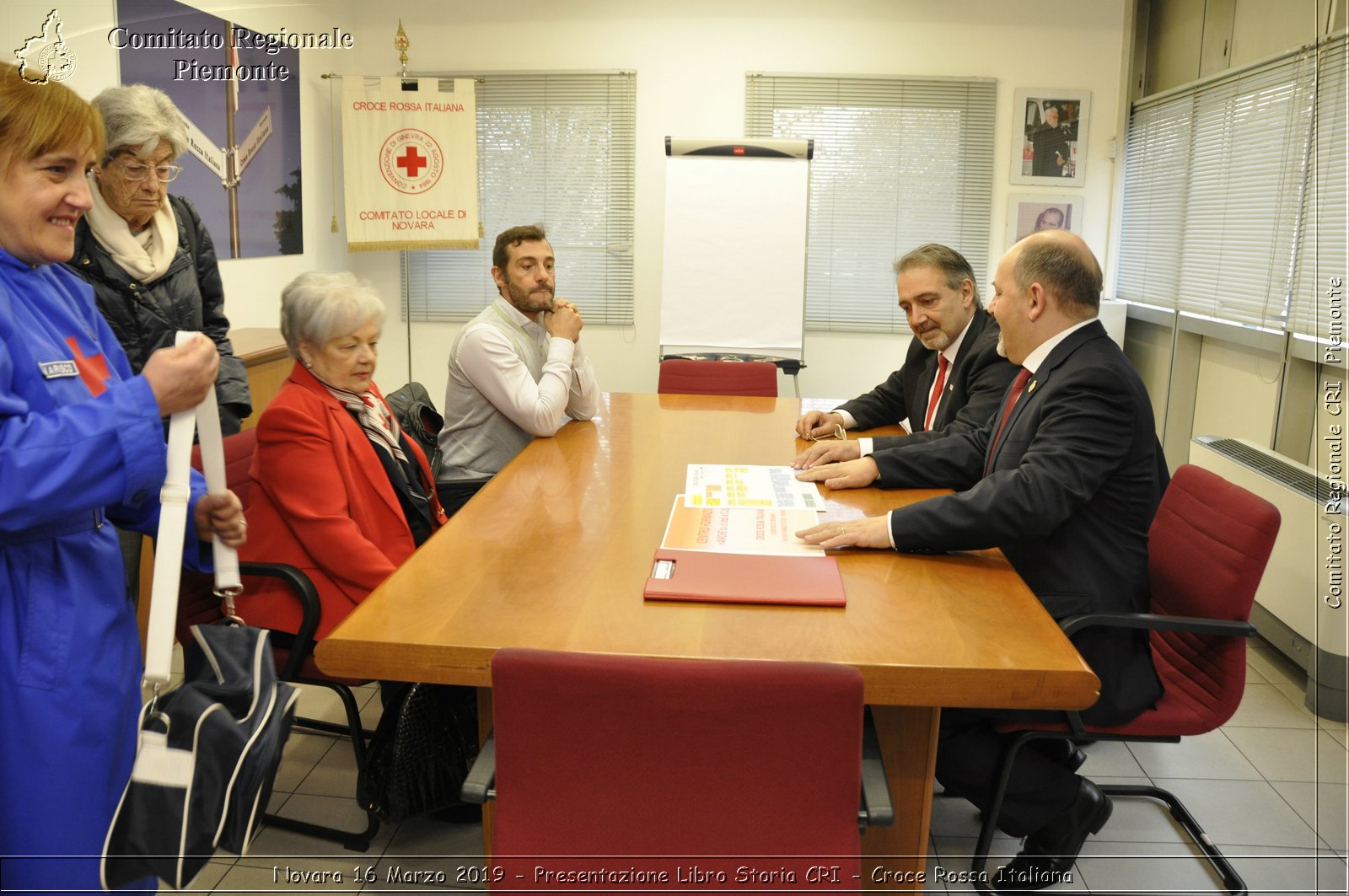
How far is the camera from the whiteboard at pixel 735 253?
529 centimetres

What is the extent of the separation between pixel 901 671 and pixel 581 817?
1.59 feet

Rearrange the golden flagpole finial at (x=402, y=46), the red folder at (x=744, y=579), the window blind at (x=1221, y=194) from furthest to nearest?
the golden flagpole finial at (x=402, y=46) → the window blind at (x=1221, y=194) → the red folder at (x=744, y=579)

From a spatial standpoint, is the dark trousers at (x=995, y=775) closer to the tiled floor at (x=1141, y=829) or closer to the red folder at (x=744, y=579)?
the tiled floor at (x=1141, y=829)

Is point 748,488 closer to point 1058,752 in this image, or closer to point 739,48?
point 1058,752

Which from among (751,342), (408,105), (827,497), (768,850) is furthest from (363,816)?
(408,105)

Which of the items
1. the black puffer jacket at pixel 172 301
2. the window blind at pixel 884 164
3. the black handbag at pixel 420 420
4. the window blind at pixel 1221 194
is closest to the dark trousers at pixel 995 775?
the black handbag at pixel 420 420

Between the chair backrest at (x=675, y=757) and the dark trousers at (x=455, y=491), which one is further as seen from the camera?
the dark trousers at (x=455, y=491)

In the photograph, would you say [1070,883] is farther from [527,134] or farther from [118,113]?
[527,134]

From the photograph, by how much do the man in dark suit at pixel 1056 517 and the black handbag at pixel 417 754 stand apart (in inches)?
34.3

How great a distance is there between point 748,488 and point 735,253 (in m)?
3.27

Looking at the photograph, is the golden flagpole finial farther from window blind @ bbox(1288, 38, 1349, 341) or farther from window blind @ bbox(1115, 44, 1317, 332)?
window blind @ bbox(1288, 38, 1349, 341)

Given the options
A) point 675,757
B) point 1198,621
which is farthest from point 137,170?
point 1198,621

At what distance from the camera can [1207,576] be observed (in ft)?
6.40

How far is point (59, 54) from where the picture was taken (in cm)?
327
